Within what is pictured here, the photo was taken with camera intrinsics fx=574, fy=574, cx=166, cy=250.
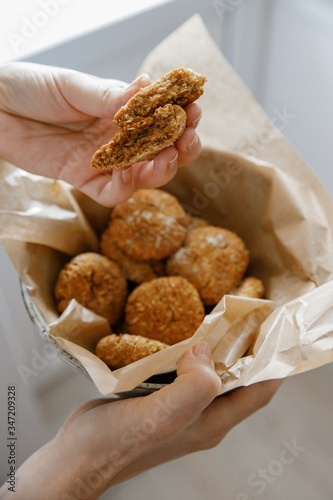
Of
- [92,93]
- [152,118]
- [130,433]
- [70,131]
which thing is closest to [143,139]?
[152,118]

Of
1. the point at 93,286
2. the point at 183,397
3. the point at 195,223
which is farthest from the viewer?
the point at 195,223

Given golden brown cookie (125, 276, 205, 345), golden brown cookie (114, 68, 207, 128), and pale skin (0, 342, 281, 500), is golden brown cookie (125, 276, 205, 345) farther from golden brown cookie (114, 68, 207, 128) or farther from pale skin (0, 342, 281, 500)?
golden brown cookie (114, 68, 207, 128)

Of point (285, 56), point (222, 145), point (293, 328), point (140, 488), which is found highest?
point (285, 56)

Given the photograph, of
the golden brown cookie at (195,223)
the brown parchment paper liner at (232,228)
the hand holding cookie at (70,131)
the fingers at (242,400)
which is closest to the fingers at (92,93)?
the hand holding cookie at (70,131)

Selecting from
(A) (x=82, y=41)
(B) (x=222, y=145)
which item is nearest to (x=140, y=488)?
(B) (x=222, y=145)

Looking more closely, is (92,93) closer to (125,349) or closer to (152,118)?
(152,118)

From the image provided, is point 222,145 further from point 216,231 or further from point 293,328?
point 293,328

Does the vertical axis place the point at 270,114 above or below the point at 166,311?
above
